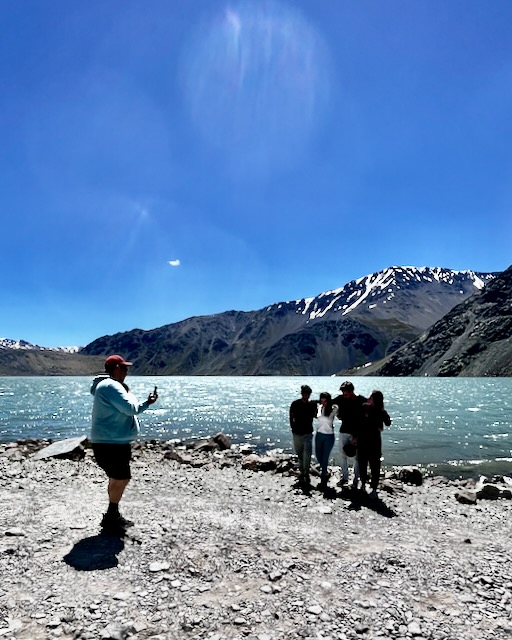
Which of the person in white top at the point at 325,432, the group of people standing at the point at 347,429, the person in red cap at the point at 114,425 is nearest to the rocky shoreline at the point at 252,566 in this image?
the group of people standing at the point at 347,429

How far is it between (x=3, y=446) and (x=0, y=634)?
25915mm

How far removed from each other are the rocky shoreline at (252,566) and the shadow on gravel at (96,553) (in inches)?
1.5

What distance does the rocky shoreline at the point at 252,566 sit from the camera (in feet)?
20.8

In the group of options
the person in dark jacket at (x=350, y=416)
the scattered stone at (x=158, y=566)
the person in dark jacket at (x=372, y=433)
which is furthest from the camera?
the person in dark jacket at (x=350, y=416)

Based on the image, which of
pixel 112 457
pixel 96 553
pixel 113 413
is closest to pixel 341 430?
pixel 112 457

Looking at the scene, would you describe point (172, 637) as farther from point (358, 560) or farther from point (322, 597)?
point (358, 560)

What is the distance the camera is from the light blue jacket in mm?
9062

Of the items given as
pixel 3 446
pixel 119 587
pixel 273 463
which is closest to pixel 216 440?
pixel 273 463

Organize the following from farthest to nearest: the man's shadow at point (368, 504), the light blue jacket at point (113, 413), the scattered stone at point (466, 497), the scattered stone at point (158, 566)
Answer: the scattered stone at point (466, 497)
the man's shadow at point (368, 504)
the light blue jacket at point (113, 413)
the scattered stone at point (158, 566)

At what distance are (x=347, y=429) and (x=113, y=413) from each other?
865 cm

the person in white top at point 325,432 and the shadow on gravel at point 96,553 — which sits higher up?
the person in white top at point 325,432

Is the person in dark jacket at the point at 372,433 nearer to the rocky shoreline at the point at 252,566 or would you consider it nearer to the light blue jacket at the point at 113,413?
the rocky shoreline at the point at 252,566

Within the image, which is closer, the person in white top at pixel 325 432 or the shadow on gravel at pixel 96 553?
the shadow on gravel at pixel 96 553

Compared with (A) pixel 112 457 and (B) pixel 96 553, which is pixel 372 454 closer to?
(A) pixel 112 457
